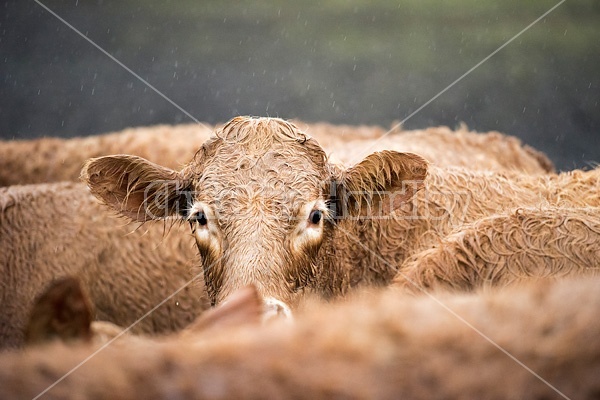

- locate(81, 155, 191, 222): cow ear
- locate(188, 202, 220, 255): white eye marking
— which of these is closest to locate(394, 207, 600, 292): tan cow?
locate(188, 202, 220, 255): white eye marking

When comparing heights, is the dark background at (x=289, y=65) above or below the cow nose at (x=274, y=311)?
above

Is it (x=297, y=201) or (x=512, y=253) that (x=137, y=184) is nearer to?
(x=297, y=201)

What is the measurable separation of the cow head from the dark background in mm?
4963

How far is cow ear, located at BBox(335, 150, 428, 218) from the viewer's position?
3.03m

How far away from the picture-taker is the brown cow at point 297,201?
267 centimetres

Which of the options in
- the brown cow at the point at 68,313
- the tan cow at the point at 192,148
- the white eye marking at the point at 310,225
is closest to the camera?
the brown cow at the point at 68,313

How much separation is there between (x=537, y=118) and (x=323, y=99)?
8.65 ft

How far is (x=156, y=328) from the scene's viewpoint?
13.3 ft

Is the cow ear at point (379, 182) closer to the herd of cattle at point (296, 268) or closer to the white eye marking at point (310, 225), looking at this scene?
the herd of cattle at point (296, 268)

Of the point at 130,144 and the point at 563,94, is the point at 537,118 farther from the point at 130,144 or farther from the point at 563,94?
the point at 130,144

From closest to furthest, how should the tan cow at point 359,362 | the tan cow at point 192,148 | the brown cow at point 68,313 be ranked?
1. the tan cow at point 359,362
2. the brown cow at point 68,313
3. the tan cow at point 192,148

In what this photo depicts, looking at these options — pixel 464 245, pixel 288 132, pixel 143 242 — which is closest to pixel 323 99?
pixel 143 242

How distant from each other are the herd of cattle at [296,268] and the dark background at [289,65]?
71.3 inches

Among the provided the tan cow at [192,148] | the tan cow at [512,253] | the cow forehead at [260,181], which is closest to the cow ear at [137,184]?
the cow forehead at [260,181]
